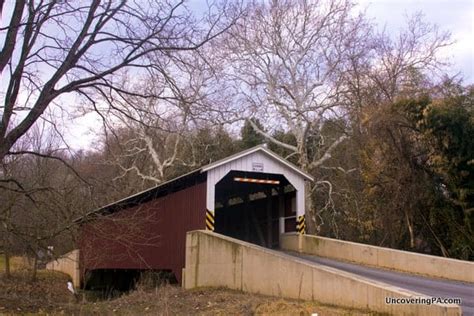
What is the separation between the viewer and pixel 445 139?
55.7ft

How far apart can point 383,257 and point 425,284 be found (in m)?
3.15

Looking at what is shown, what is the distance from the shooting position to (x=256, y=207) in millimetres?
23422

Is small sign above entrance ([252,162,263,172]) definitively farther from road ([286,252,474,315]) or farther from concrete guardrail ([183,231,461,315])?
road ([286,252,474,315])

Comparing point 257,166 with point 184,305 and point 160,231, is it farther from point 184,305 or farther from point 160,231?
point 184,305

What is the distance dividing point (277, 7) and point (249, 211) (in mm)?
11002

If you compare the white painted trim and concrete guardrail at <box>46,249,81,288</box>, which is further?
concrete guardrail at <box>46,249,81,288</box>

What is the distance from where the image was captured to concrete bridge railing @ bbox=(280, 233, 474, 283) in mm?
13266

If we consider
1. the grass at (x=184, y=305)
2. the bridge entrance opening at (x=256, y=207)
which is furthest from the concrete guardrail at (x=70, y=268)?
the grass at (x=184, y=305)

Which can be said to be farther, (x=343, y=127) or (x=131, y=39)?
(x=343, y=127)

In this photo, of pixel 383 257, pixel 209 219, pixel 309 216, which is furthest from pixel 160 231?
pixel 309 216

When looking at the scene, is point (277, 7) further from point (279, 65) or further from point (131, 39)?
point (131, 39)

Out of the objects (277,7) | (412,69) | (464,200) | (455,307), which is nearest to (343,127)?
(412,69)

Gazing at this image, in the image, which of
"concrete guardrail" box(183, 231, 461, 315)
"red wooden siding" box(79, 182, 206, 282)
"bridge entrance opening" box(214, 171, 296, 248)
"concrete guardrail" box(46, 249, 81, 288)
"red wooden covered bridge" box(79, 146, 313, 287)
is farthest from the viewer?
"concrete guardrail" box(46, 249, 81, 288)

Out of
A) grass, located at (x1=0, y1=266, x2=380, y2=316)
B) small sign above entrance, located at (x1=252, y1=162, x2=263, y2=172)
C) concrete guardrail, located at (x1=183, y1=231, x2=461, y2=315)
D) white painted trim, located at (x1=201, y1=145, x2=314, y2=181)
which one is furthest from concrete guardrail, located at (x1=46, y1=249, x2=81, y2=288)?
small sign above entrance, located at (x1=252, y1=162, x2=263, y2=172)
